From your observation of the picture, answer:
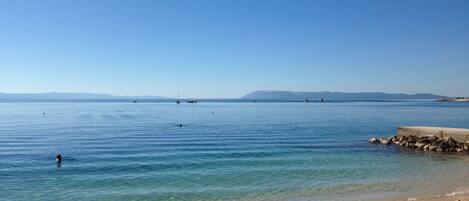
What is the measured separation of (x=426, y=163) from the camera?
32.9 metres

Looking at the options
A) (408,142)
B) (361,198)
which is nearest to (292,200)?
(361,198)

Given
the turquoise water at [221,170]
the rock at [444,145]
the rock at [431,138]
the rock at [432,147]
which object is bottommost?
the turquoise water at [221,170]

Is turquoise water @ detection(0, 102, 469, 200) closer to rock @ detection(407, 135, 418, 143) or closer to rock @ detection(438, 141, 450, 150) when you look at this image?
rock @ detection(438, 141, 450, 150)

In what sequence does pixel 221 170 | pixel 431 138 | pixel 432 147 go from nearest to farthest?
pixel 221 170
pixel 432 147
pixel 431 138

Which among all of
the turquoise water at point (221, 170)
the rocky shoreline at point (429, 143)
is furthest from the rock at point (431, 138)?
the turquoise water at point (221, 170)

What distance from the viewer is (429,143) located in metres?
41.4

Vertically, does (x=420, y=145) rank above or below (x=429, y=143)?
below

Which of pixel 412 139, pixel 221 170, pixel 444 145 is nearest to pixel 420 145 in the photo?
pixel 444 145

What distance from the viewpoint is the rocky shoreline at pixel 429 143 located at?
38906 millimetres

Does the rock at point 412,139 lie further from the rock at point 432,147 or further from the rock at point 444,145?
the rock at point 444,145

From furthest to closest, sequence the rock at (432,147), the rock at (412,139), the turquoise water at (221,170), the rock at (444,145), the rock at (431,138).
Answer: the rock at (412,139), the rock at (431,138), the rock at (432,147), the rock at (444,145), the turquoise water at (221,170)

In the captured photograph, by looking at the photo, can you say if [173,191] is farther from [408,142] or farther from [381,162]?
[408,142]

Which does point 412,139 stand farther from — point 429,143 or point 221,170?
point 221,170

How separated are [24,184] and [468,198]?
22668 mm
